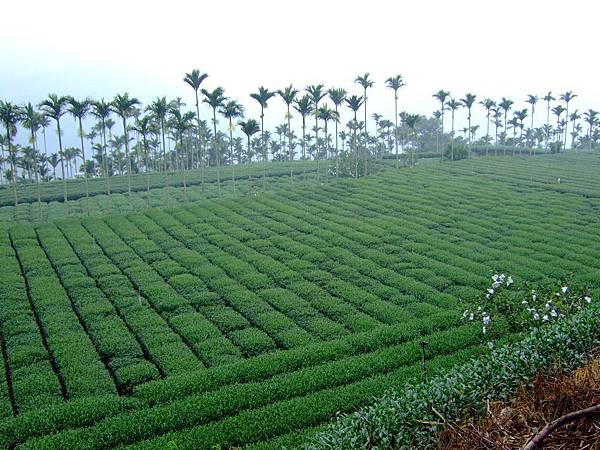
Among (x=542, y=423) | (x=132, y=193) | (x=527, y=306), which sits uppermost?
(x=132, y=193)

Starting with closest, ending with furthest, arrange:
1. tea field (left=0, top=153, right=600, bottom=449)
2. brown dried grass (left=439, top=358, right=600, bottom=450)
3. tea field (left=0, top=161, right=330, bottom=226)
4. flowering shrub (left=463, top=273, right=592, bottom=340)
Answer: brown dried grass (left=439, top=358, right=600, bottom=450), tea field (left=0, top=153, right=600, bottom=449), flowering shrub (left=463, top=273, right=592, bottom=340), tea field (left=0, top=161, right=330, bottom=226)

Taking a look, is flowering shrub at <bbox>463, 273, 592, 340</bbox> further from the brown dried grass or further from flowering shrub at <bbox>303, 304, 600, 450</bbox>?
the brown dried grass

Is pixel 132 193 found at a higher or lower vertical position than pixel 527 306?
higher

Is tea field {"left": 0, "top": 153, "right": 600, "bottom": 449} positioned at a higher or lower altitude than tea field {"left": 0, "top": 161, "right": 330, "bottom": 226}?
lower

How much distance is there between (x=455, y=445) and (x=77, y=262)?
30350 millimetres

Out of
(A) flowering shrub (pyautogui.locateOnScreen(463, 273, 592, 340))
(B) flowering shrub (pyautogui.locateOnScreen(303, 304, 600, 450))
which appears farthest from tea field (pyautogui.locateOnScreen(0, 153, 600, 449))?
(B) flowering shrub (pyautogui.locateOnScreen(303, 304, 600, 450))

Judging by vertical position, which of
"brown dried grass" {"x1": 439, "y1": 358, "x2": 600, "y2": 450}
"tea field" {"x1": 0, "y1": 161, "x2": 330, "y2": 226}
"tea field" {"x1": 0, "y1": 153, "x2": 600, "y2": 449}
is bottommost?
"tea field" {"x1": 0, "y1": 153, "x2": 600, "y2": 449}

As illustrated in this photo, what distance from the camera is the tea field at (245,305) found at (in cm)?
1802

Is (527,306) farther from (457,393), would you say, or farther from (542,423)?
(542,423)

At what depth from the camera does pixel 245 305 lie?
26953mm

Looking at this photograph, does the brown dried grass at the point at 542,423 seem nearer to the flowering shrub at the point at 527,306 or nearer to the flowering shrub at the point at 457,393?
the flowering shrub at the point at 457,393

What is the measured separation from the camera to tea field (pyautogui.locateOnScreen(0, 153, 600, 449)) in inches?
709

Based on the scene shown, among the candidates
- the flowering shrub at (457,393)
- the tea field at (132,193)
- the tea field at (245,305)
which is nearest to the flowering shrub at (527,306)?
the tea field at (245,305)

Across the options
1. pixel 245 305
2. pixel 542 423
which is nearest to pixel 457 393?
pixel 542 423
